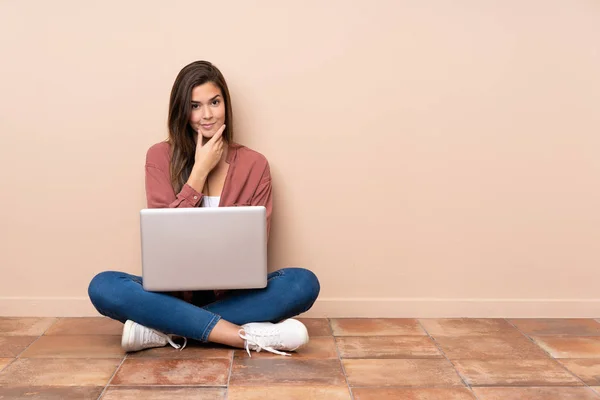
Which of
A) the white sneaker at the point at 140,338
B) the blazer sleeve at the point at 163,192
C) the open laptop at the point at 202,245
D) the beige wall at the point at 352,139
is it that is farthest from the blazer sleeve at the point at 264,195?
the white sneaker at the point at 140,338

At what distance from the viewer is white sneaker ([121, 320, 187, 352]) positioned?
7.73 ft

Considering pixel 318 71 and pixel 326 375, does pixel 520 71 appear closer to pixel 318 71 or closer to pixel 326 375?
pixel 318 71

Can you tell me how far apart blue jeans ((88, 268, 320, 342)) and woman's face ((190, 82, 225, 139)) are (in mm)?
609

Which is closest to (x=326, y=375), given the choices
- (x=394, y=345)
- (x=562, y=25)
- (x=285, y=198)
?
(x=394, y=345)

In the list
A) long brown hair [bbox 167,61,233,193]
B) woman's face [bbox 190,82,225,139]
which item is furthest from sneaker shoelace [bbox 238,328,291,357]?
woman's face [bbox 190,82,225,139]

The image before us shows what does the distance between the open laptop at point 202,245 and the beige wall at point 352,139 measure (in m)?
0.61

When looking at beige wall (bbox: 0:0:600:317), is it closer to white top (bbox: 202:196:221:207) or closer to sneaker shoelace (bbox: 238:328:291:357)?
white top (bbox: 202:196:221:207)

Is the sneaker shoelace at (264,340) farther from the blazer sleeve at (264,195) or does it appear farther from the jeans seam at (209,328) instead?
the blazer sleeve at (264,195)

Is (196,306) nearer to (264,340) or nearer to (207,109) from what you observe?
(264,340)

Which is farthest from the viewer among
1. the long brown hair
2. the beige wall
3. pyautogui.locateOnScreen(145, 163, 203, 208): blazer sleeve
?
the beige wall

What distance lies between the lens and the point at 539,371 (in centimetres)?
225

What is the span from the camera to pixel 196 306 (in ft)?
8.23

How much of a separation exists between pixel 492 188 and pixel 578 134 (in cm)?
42

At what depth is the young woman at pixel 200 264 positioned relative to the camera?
240cm
